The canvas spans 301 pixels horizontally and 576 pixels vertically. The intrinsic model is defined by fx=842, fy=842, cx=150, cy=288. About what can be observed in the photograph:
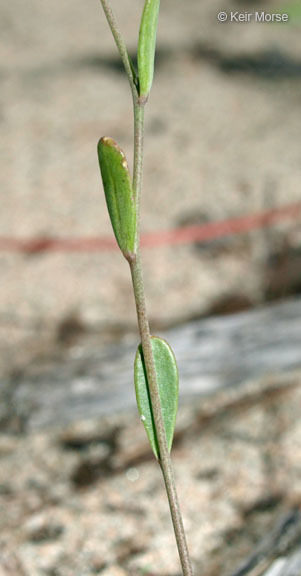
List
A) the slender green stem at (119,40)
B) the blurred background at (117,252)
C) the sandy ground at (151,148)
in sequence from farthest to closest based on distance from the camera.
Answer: the sandy ground at (151,148)
the blurred background at (117,252)
the slender green stem at (119,40)

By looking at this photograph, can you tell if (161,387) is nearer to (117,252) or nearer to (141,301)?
(141,301)

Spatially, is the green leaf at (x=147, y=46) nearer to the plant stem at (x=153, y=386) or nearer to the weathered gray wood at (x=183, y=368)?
the plant stem at (x=153, y=386)

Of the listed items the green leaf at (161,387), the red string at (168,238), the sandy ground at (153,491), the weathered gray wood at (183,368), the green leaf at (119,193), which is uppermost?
the green leaf at (119,193)

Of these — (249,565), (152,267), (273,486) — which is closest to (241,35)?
(152,267)

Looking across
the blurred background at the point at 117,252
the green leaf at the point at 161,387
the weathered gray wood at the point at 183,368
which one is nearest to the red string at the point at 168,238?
the blurred background at the point at 117,252

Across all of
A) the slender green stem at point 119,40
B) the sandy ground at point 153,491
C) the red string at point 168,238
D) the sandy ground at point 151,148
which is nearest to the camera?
the slender green stem at point 119,40

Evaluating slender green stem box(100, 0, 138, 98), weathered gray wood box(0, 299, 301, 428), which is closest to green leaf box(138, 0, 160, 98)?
slender green stem box(100, 0, 138, 98)
